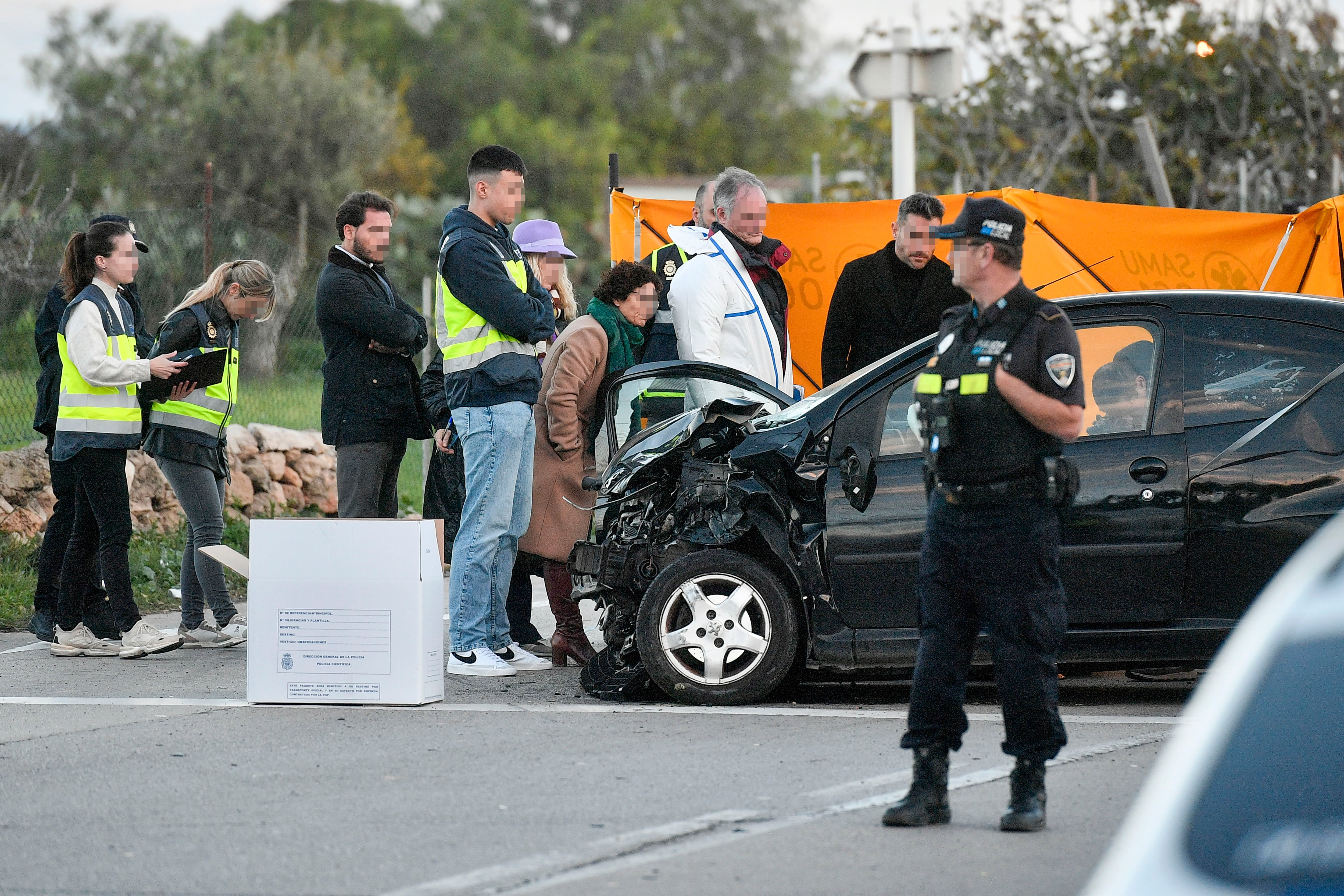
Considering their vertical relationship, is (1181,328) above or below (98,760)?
above

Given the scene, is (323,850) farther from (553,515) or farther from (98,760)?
(553,515)

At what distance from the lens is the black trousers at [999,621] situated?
4.37 m

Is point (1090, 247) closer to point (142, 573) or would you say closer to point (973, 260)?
point (973, 260)

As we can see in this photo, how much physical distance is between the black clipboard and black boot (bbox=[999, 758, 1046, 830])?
4791 millimetres

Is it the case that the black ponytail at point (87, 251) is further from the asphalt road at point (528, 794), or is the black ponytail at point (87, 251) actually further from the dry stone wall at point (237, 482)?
the dry stone wall at point (237, 482)

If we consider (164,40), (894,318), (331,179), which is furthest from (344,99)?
(894,318)

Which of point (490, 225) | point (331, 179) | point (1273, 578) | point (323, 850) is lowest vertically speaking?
point (323, 850)

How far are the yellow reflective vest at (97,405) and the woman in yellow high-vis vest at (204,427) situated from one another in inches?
8.0

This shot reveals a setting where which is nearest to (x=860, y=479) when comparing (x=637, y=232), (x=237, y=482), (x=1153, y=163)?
(x=637, y=232)

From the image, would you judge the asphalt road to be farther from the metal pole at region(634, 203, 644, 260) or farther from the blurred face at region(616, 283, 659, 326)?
the metal pole at region(634, 203, 644, 260)

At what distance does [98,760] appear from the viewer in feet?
18.1

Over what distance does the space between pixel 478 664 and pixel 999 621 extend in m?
3.27

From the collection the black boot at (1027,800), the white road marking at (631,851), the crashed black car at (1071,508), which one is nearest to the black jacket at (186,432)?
the crashed black car at (1071,508)

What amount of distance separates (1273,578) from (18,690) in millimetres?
5147
